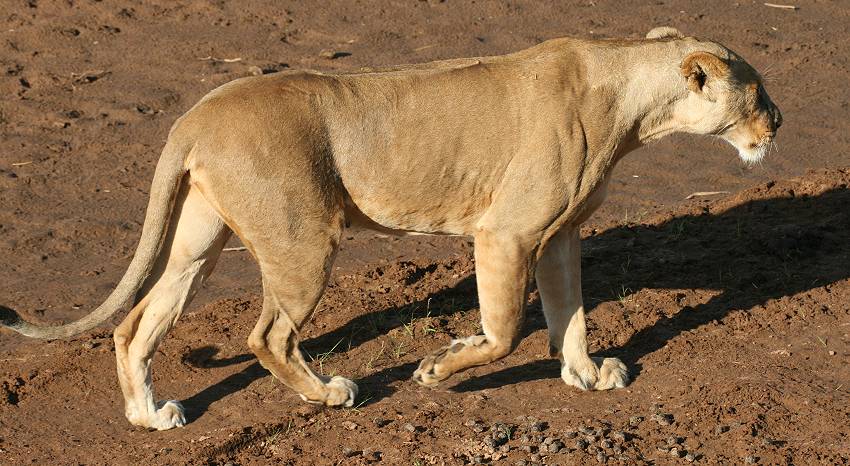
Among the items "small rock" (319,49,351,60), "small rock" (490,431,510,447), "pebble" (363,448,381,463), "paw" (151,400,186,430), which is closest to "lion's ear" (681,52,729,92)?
"small rock" (490,431,510,447)

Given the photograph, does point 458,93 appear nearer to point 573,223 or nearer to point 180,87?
point 573,223

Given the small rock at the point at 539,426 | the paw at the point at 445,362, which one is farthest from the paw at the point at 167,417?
the small rock at the point at 539,426

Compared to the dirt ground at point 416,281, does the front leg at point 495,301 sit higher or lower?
higher

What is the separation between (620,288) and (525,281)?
1.89m

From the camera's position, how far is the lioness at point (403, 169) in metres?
5.97

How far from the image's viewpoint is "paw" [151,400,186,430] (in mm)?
6547

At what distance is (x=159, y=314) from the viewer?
21.3ft

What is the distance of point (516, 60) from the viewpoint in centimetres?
645

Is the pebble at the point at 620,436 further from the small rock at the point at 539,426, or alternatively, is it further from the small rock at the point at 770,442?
the small rock at the point at 770,442

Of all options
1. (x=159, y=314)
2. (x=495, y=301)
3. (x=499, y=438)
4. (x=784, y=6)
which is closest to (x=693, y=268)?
(x=495, y=301)

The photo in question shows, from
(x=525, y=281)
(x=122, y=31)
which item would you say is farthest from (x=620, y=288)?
(x=122, y=31)

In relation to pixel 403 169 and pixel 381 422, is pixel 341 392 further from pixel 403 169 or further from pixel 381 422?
pixel 403 169

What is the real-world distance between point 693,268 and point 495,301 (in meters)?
2.42

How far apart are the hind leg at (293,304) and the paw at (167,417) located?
586mm
